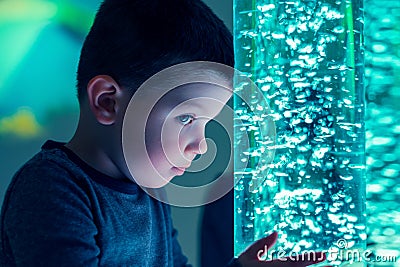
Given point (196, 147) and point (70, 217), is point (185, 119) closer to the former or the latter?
point (196, 147)

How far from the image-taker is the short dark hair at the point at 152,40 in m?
0.60

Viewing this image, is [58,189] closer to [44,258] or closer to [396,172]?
[44,258]

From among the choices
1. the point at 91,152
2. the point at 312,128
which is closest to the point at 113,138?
the point at 91,152

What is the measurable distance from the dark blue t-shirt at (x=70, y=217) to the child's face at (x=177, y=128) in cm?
5

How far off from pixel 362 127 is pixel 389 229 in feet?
0.35

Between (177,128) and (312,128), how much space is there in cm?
15

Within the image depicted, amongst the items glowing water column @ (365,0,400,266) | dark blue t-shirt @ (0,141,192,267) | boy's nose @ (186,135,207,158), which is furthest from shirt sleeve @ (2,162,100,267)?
glowing water column @ (365,0,400,266)

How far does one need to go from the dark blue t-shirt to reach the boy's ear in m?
0.05

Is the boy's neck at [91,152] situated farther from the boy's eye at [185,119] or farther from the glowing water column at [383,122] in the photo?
the glowing water column at [383,122]

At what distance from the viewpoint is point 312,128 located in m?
0.55

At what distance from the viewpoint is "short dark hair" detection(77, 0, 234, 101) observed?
23.6 inches

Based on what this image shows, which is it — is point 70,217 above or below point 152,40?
below

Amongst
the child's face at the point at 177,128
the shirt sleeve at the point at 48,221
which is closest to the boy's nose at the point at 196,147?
the child's face at the point at 177,128

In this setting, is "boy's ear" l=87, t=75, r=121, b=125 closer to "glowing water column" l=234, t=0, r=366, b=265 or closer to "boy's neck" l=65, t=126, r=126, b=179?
"boy's neck" l=65, t=126, r=126, b=179
